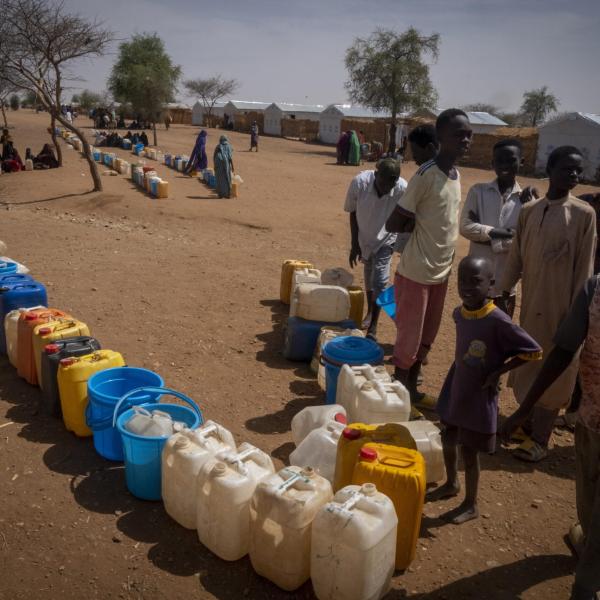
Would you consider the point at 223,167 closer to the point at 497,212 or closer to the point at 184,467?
the point at 497,212

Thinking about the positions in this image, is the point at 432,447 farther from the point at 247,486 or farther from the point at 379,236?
the point at 379,236

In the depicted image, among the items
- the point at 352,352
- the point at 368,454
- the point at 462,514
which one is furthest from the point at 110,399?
the point at 462,514

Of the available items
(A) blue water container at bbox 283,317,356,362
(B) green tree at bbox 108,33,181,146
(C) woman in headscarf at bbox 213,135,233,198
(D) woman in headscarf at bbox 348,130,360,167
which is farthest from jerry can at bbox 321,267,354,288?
(B) green tree at bbox 108,33,181,146

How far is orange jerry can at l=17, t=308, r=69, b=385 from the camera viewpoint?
13.7 ft

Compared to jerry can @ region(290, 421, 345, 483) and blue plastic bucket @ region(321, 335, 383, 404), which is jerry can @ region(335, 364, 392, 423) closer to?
blue plastic bucket @ region(321, 335, 383, 404)

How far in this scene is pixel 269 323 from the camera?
5.95 meters

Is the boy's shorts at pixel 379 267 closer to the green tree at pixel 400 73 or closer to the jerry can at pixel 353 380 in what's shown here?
the jerry can at pixel 353 380

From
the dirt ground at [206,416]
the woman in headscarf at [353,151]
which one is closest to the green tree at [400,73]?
the woman in headscarf at [353,151]

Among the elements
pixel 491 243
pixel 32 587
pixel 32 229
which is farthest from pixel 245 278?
pixel 32 587

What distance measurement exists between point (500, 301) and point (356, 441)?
1.88 m

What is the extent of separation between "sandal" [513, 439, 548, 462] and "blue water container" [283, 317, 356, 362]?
170cm

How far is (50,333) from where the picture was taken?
13.1 feet

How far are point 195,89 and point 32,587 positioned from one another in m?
56.9

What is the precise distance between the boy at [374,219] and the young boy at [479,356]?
2277 millimetres
